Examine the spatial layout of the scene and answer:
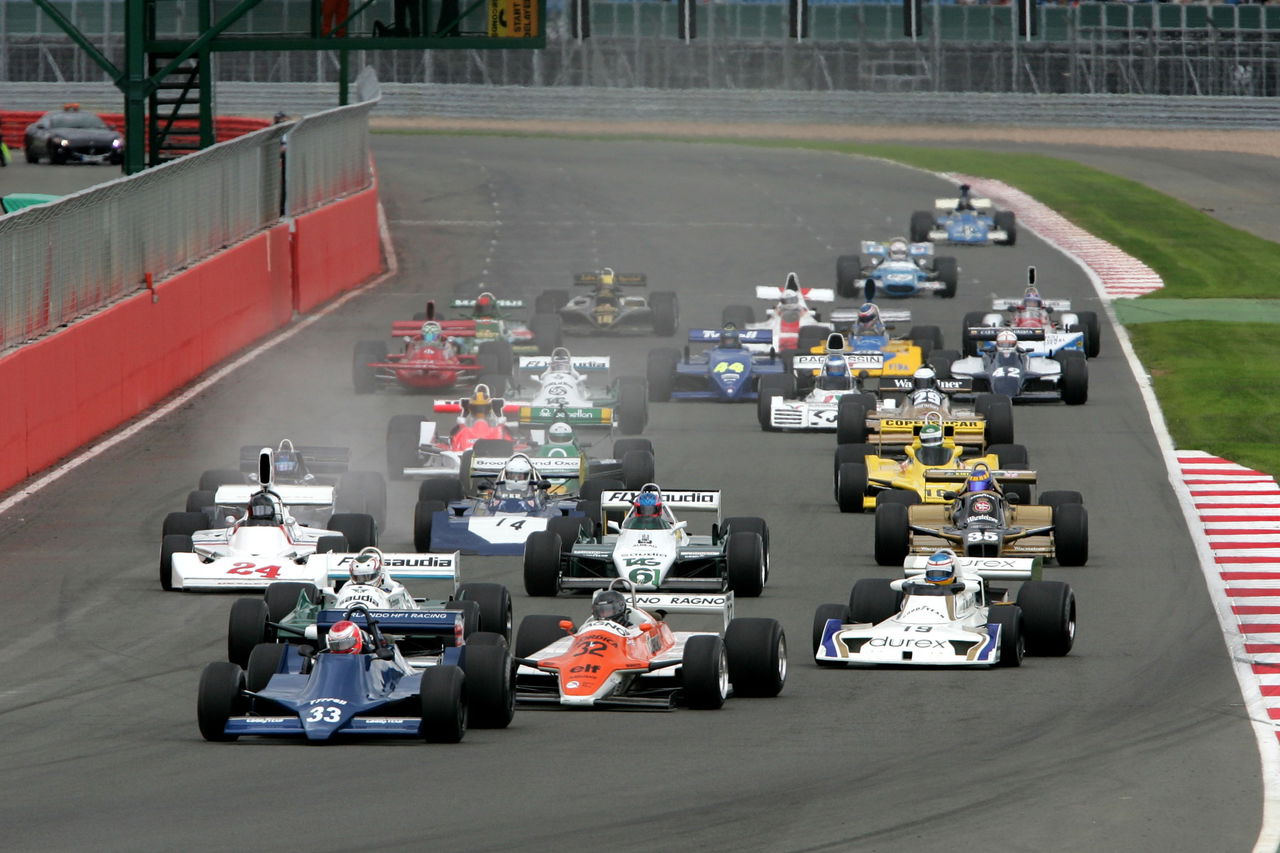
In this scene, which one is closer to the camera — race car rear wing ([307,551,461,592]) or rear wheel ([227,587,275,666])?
rear wheel ([227,587,275,666])

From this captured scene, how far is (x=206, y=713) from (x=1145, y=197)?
177ft

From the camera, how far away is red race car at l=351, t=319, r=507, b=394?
36.3 m

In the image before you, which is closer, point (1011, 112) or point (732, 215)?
Result: point (732, 215)

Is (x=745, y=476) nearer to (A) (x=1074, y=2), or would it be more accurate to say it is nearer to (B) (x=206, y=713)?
(B) (x=206, y=713)

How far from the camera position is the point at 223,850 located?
13.2m

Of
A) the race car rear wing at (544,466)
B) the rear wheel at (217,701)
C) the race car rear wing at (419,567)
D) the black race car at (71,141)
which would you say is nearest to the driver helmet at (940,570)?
the race car rear wing at (419,567)

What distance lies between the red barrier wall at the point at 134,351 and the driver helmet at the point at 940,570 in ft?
40.2

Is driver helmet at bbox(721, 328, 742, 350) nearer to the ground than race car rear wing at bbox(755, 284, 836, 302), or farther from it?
nearer to the ground

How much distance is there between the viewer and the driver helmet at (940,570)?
19688mm

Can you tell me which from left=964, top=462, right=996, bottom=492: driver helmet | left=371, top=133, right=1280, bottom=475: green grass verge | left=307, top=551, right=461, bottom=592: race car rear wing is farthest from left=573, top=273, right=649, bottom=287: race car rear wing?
left=307, top=551, right=461, bottom=592: race car rear wing

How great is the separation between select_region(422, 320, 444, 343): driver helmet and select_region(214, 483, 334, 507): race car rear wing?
1185 centimetres

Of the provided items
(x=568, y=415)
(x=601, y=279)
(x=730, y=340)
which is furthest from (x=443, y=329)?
(x=568, y=415)

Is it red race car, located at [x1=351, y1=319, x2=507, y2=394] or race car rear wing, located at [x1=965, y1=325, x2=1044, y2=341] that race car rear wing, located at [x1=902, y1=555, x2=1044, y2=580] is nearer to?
race car rear wing, located at [x1=965, y1=325, x2=1044, y2=341]

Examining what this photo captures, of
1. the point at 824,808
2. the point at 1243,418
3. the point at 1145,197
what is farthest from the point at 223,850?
the point at 1145,197
